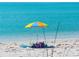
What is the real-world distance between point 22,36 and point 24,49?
369 cm

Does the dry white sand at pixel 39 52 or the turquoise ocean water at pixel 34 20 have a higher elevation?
the dry white sand at pixel 39 52

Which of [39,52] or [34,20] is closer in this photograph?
[39,52]

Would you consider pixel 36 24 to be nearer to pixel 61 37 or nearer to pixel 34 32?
pixel 61 37

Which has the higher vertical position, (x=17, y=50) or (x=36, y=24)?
(x=36, y=24)

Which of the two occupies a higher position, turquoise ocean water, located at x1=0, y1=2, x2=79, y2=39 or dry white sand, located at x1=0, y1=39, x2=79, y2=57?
dry white sand, located at x1=0, y1=39, x2=79, y2=57

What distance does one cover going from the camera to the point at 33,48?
768 centimetres

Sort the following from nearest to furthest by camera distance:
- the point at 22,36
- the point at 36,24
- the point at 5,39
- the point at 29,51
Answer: the point at 29,51
the point at 36,24
the point at 5,39
the point at 22,36

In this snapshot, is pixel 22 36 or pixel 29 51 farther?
pixel 22 36

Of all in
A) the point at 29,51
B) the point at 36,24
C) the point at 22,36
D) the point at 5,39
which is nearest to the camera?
the point at 29,51

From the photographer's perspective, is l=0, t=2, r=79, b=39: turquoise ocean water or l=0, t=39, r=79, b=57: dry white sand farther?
l=0, t=2, r=79, b=39: turquoise ocean water

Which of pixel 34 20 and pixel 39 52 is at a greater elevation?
pixel 39 52

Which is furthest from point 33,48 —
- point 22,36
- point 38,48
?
point 22,36

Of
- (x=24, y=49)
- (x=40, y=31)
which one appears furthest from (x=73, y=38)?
(x=24, y=49)

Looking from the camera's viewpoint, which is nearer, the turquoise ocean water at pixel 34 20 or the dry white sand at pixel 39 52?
the dry white sand at pixel 39 52
